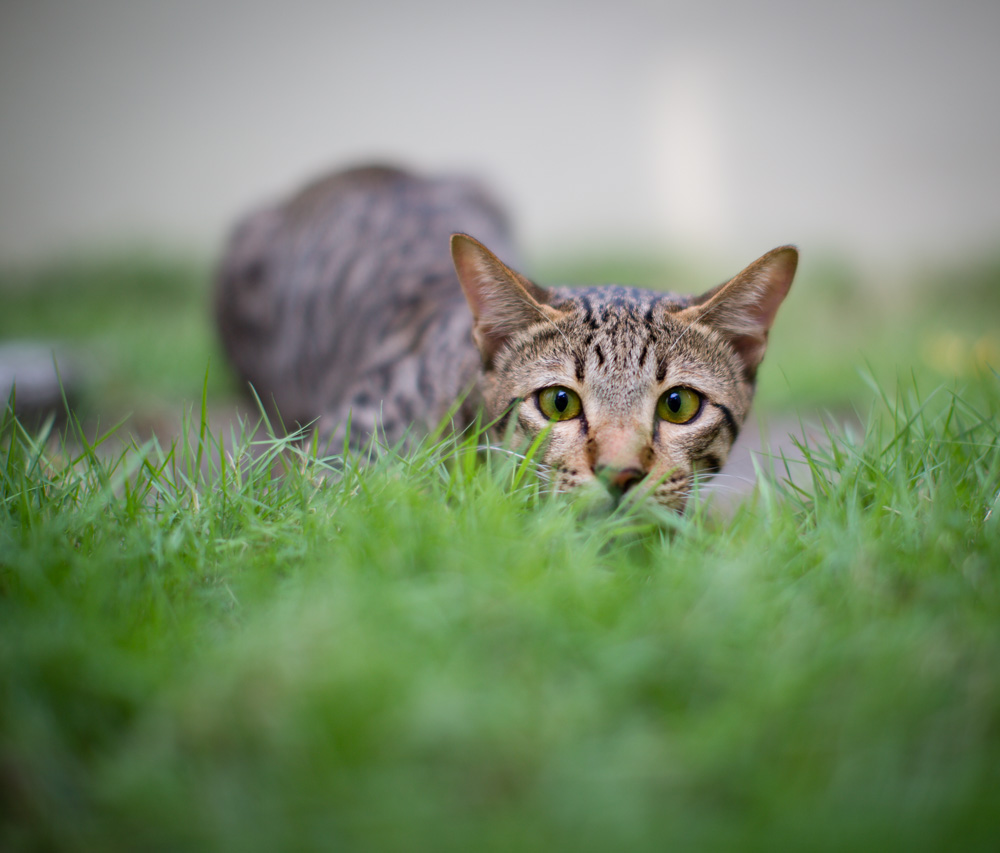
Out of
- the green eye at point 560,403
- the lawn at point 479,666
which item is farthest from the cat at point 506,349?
the lawn at point 479,666

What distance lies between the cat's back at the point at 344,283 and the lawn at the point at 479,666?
813mm

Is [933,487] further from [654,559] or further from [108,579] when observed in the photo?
[108,579]

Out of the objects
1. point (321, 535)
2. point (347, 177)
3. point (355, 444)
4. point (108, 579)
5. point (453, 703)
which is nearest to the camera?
point (453, 703)

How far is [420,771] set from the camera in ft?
2.22

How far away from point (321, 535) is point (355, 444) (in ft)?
1.80

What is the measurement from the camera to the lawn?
638 millimetres

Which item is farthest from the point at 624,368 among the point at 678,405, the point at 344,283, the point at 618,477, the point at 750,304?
the point at 344,283

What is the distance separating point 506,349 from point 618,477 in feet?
1.53

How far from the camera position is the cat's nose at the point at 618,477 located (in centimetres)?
122

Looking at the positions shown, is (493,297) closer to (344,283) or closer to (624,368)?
(624,368)

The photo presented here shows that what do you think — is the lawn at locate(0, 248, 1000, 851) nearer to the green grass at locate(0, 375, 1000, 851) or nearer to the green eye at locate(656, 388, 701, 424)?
the green grass at locate(0, 375, 1000, 851)

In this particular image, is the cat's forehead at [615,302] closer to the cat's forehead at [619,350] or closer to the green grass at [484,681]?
the cat's forehead at [619,350]

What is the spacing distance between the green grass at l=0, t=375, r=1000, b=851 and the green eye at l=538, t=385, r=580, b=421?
0.28 m

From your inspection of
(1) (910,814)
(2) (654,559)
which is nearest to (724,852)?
(1) (910,814)
